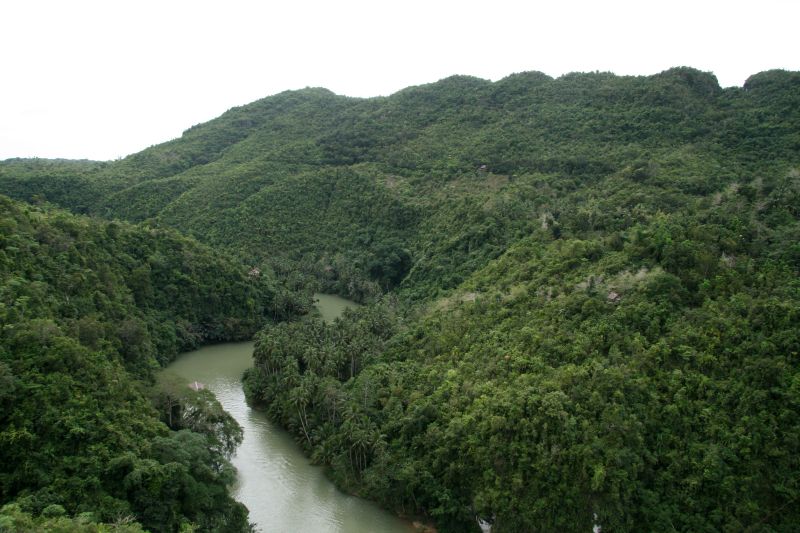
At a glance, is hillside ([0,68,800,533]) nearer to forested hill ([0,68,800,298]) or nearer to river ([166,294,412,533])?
forested hill ([0,68,800,298])

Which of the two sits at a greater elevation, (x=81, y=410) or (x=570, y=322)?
(x=81, y=410)

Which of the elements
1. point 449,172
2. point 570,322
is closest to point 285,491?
point 570,322

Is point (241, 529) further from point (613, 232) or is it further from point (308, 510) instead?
point (613, 232)

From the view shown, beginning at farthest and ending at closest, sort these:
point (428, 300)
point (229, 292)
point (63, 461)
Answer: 1. point (229, 292)
2. point (428, 300)
3. point (63, 461)

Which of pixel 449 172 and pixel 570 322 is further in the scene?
pixel 449 172

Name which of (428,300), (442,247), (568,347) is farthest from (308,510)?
(442,247)

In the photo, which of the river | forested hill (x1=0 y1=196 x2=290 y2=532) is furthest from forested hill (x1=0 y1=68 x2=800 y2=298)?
forested hill (x1=0 y1=196 x2=290 y2=532)

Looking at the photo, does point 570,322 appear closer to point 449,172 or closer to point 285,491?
point 285,491
